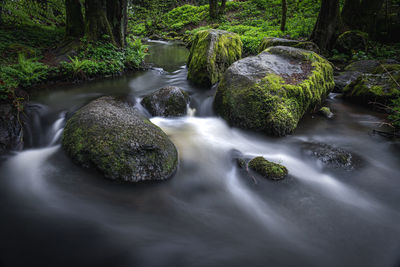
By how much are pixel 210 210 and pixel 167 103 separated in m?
3.33

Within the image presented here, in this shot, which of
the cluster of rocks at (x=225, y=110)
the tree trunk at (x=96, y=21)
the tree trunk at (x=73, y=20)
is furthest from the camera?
the tree trunk at (x=73, y=20)

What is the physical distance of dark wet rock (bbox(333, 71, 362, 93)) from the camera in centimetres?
690

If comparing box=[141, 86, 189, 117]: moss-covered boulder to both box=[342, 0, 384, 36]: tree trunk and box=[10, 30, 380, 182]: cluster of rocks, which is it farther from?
box=[342, 0, 384, 36]: tree trunk

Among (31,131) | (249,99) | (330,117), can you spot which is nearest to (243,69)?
(249,99)

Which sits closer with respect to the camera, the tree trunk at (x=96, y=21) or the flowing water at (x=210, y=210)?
the flowing water at (x=210, y=210)

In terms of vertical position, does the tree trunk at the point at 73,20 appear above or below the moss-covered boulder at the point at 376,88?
above

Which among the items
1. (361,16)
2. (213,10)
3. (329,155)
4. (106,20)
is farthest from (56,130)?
(213,10)

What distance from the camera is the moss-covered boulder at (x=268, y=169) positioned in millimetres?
3295

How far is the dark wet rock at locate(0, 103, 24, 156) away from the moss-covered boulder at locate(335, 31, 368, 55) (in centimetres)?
1133

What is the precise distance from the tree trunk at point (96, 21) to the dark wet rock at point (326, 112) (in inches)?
316

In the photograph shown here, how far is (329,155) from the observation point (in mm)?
3811

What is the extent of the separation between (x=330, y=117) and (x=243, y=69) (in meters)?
2.45

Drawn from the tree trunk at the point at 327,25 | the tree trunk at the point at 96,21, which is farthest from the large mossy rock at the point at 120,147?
the tree trunk at the point at 327,25

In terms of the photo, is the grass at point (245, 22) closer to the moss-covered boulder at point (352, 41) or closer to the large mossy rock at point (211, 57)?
the moss-covered boulder at point (352, 41)
